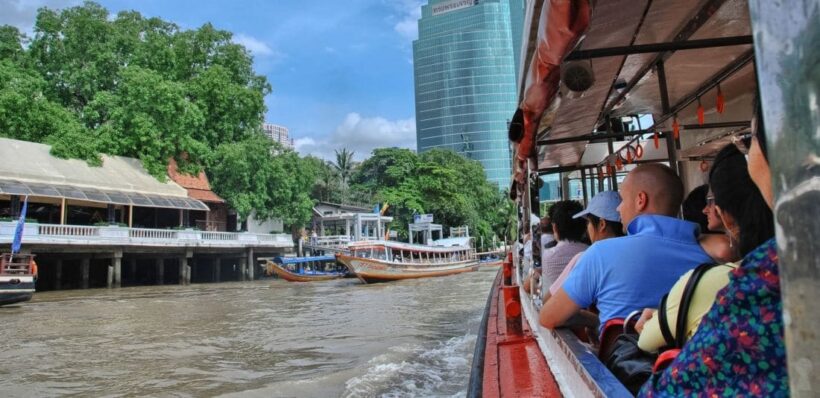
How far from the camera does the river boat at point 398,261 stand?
68.8 feet

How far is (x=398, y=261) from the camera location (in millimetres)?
22891

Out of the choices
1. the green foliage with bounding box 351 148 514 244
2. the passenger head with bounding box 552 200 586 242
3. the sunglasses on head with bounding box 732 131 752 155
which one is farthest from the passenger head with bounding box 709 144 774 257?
the green foliage with bounding box 351 148 514 244

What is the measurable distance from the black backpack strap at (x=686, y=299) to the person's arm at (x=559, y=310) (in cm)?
73

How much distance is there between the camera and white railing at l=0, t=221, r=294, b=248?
17.4 metres

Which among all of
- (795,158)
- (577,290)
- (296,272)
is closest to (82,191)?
(296,272)

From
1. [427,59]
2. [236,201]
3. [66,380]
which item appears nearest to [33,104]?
[236,201]

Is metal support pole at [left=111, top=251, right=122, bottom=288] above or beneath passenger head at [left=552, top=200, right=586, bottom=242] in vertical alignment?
beneath

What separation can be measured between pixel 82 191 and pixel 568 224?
21025mm

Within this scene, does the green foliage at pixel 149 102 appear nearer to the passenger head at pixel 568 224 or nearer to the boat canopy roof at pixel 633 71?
the boat canopy roof at pixel 633 71

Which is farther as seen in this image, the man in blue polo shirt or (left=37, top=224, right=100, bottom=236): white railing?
(left=37, top=224, right=100, bottom=236): white railing

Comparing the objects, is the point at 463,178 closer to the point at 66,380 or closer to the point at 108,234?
the point at 108,234

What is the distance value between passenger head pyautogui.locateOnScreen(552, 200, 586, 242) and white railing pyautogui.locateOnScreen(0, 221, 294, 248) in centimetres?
1849

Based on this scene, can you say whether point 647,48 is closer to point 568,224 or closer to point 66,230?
point 568,224

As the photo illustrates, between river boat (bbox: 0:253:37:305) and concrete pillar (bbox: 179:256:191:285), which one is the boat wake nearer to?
river boat (bbox: 0:253:37:305)
